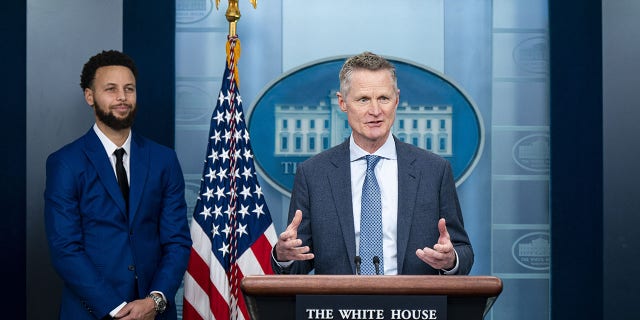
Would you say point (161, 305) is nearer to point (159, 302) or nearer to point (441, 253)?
point (159, 302)

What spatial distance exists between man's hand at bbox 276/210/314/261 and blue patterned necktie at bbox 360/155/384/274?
291 millimetres

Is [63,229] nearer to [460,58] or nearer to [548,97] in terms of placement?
[460,58]

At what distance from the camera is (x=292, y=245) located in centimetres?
206

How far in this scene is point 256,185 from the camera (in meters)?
3.94

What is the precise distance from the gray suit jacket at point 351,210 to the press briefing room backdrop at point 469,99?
1761 millimetres

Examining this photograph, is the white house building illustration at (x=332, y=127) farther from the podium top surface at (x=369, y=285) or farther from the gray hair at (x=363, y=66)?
the podium top surface at (x=369, y=285)

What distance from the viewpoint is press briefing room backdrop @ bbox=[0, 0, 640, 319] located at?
4.00 meters

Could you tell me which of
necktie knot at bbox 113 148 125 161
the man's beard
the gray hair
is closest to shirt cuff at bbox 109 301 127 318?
necktie knot at bbox 113 148 125 161

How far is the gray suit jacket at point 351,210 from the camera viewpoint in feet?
7.88

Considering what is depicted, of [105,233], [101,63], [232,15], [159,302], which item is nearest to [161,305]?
[159,302]

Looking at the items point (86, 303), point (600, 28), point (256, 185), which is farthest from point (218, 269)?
point (600, 28)

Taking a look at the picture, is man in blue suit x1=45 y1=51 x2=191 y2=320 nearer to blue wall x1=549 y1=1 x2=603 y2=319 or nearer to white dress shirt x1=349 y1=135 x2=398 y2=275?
white dress shirt x1=349 y1=135 x2=398 y2=275

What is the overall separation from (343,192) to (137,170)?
48.4 inches

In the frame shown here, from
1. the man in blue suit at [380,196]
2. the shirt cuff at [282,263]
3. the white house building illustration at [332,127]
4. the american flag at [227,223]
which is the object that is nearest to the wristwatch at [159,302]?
the american flag at [227,223]
